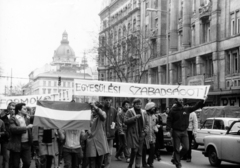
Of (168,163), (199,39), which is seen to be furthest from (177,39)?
(168,163)

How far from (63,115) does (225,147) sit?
5.14m

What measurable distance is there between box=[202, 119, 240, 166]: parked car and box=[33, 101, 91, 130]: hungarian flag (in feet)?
14.6

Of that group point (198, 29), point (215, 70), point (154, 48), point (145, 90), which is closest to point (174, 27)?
point (198, 29)

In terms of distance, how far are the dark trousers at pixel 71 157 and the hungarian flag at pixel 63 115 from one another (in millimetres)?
547

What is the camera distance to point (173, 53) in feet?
148

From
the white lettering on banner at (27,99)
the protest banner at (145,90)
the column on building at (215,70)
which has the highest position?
the column on building at (215,70)

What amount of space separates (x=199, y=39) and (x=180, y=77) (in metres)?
5.80

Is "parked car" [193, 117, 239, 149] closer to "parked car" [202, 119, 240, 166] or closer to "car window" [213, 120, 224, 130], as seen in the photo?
"car window" [213, 120, 224, 130]

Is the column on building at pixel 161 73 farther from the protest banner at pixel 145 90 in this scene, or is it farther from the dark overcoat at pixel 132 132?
the dark overcoat at pixel 132 132

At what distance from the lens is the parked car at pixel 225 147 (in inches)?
473

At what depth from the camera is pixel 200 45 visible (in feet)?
129

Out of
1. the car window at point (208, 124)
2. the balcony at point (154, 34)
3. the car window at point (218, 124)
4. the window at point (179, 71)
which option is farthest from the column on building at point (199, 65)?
the car window at point (218, 124)

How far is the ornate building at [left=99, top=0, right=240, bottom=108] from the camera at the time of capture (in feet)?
115

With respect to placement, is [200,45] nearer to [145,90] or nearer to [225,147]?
[225,147]
